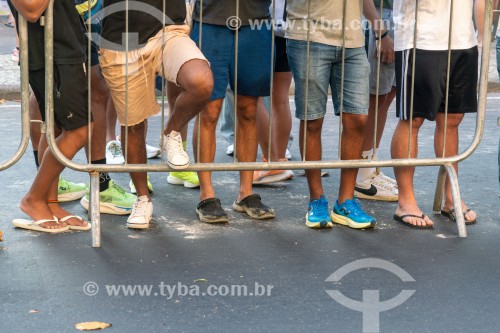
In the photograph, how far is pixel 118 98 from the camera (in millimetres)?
5945

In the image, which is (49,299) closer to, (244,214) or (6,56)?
(244,214)

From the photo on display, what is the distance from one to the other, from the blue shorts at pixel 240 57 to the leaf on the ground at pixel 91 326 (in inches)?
84.4

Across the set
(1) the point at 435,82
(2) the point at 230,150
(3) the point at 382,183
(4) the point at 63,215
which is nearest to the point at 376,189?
(3) the point at 382,183

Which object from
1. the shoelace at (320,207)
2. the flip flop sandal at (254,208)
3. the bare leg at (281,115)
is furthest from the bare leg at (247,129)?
the bare leg at (281,115)

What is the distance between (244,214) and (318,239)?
0.73 meters

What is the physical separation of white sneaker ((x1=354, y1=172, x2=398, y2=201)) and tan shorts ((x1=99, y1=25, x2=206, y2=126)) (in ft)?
5.69

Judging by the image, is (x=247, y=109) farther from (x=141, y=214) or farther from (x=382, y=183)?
(x=382, y=183)

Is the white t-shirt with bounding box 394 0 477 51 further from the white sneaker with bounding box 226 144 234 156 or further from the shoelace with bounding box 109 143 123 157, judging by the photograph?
the shoelace with bounding box 109 143 123 157

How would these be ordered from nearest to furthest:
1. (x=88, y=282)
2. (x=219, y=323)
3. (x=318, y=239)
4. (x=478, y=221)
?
(x=219, y=323) → (x=88, y=282) → (x=318, y=239) → (x=478, y=221)

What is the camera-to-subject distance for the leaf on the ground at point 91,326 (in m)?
4.37

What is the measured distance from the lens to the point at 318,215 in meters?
6.13

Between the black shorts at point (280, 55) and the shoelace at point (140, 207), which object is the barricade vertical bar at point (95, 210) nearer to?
the shoelace at point (140, 207)

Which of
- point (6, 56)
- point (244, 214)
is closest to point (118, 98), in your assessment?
point (244, 214)

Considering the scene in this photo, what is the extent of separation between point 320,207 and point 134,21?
5.34ft
